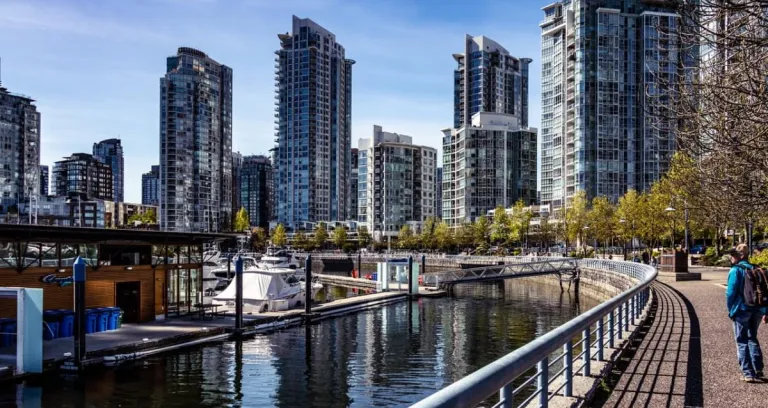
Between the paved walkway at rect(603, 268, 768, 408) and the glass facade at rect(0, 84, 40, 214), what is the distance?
635 ft

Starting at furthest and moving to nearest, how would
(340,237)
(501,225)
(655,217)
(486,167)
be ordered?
(486,167) → (340,237) → (501,225) → (655,217)

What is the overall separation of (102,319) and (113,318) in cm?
65

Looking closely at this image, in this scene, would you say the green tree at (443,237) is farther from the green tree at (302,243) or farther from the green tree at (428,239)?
the green tree at (302,243)

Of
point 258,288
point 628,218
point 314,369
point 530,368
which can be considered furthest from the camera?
point 628,218

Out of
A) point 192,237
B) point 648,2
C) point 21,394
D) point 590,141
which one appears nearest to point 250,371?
point 21,394

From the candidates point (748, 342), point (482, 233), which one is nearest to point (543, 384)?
point (748, 342)

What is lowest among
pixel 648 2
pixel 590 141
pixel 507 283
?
pixel 507 283

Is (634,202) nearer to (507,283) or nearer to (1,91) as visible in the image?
(507,283)

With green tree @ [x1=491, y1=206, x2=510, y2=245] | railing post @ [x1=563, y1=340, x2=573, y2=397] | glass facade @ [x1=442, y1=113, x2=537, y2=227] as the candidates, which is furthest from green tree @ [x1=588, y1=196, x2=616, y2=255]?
glass facade @ [x1=442, y1=113, x2=537, y2=227]

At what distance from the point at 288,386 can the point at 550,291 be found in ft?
166

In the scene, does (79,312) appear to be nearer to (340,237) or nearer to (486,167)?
(340,237)

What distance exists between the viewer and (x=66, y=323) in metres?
28.6

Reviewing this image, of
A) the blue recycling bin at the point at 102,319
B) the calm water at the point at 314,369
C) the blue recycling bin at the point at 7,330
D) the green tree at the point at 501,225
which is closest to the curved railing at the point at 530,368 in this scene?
the calm water at the point at 314,369

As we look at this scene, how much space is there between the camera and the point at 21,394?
2161 centimetres
